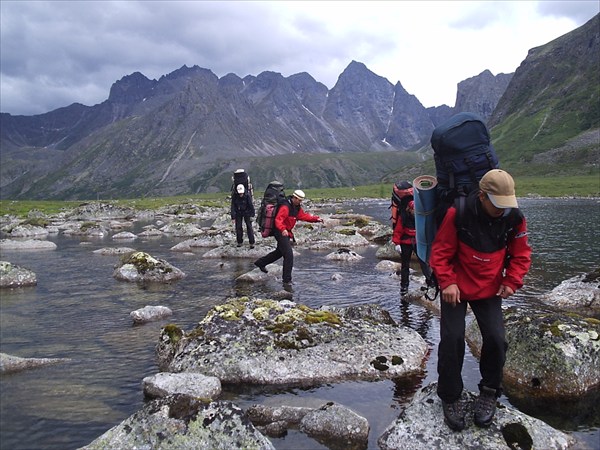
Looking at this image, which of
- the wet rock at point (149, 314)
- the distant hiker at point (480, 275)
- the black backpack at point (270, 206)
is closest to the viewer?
the distant hiker at point (480, 275)

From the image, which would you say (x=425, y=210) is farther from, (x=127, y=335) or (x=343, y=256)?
(x=343, y=256)

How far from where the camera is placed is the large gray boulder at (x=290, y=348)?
10984 mm

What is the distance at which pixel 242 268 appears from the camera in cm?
2588

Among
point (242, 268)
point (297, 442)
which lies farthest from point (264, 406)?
point (242, 268)

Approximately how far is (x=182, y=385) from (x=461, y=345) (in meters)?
5.69

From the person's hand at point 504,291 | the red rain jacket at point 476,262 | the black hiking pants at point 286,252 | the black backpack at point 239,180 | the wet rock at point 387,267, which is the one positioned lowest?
the wet rock at point 387,267

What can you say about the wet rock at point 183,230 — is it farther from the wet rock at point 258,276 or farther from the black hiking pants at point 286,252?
the black hiking pants at point 286,252

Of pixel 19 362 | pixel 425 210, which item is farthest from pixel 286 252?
pixel 425 210

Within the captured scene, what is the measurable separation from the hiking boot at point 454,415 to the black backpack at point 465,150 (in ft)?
12.0

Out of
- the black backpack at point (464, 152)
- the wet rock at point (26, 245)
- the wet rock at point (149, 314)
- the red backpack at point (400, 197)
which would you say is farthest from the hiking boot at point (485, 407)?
the wet rock at point (26, 245)

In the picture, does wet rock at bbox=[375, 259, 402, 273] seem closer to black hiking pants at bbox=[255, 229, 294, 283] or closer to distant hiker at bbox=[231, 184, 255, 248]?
black hiking pants at bbox=[255, 229, 294, 283]

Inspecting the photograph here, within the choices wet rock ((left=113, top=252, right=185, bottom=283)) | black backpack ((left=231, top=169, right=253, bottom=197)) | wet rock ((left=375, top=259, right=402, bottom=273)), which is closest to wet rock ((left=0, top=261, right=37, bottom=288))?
wet rock ((left=113, top=252, right=185, bottom=283))

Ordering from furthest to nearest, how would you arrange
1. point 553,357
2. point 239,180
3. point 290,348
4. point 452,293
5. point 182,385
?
point 239,180 < point 290,348 < point 553,357 < point 182,385 < point 452,293

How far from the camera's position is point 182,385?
383 inches
